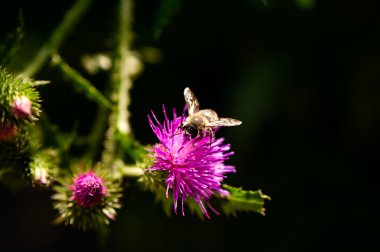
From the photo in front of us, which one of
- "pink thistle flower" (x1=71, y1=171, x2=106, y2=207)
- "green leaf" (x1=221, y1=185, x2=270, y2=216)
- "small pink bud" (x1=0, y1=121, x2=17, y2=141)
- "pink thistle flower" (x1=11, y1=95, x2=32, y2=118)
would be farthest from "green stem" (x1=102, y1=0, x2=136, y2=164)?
"green leaf" (x1=221, y1=185, x2=270, y2=216)

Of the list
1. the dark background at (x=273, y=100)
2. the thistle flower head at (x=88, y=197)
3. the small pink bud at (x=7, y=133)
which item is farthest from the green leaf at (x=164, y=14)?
the dark background at (x=273, y=100)

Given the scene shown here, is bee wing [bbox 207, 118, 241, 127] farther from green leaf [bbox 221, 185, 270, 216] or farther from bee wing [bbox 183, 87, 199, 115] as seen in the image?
green leaf [bbox 221, 185, 270, 216]

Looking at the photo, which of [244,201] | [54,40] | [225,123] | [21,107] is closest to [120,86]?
[54,40]

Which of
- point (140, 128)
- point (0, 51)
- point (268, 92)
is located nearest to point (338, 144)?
point (268, 92)

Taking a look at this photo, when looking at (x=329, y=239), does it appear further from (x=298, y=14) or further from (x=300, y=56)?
(x=298, y=14)

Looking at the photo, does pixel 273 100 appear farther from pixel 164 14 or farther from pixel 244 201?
pixel 244 201
